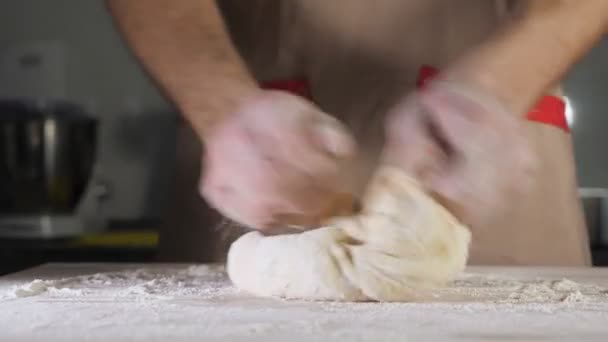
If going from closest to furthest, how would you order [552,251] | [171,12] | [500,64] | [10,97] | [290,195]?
1. [290,195]
2. [500,64]
3. [171,12]
4. [552,251]
5. [10,97]

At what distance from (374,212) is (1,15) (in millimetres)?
1518

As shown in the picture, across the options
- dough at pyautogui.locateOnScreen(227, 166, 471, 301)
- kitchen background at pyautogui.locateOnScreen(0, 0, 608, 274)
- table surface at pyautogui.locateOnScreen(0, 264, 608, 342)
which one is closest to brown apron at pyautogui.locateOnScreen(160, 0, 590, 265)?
table surface at pyautogui.locateOnScreen(0, 264, 608, 342)

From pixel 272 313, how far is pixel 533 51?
0.38 metres

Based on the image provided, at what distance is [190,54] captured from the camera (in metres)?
0.94

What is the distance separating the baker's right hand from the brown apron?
1.07 feet

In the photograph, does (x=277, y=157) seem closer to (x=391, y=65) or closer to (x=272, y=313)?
(x=272, y=313)

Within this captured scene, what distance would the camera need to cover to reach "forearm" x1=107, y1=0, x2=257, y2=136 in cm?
88

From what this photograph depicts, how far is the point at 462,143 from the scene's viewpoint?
2.44 ft

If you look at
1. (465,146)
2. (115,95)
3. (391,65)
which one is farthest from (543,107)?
(115,95)

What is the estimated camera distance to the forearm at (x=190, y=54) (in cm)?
88

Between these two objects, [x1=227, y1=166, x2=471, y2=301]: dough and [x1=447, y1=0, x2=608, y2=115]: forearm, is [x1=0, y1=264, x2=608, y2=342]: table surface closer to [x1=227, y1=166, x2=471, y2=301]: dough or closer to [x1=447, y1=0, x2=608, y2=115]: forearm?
[x1=227, y1=166, x2=471, y2=301]: dough

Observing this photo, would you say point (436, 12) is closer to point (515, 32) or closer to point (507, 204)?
point (515, 32)

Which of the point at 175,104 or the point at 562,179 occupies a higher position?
the point at 175,104

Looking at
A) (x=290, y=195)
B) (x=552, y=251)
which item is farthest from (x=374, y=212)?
(x=552, y=251)
